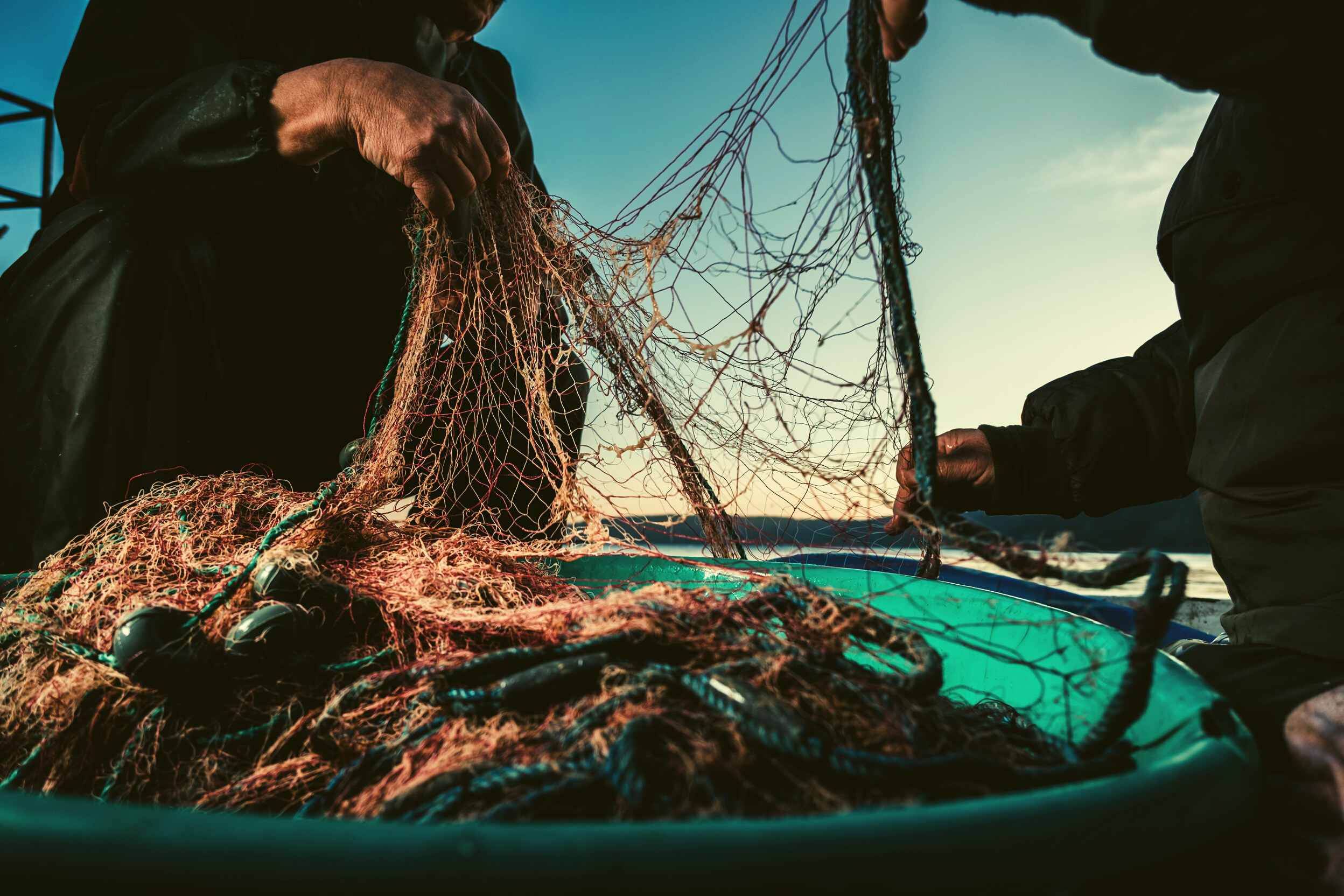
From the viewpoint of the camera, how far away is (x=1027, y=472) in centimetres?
134

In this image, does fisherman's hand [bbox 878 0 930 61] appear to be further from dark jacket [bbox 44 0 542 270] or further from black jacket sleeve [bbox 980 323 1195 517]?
dark jacket [bbox 44 0 542 270]

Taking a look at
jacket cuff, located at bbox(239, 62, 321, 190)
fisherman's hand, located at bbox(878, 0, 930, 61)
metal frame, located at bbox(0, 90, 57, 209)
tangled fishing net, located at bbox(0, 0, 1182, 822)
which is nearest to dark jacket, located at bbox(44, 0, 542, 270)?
jacket cuff, located at bbox(239, 62, 321, 190)

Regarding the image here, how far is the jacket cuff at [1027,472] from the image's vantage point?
133 centimetres

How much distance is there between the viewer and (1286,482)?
0.87m

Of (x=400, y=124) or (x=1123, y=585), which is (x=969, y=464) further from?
(x=400, y=124)

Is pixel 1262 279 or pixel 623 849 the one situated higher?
pixel 1262 279

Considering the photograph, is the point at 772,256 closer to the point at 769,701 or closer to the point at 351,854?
the point at 769,701

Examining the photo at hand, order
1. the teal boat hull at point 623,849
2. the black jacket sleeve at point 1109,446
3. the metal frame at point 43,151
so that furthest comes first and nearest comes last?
1. the metal frame at point 43,151
2. the black jacket sleeve at point 1109,446
3. the teal boat hull at point 623,849

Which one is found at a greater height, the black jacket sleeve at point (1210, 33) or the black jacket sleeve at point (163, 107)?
the black jacket sleeve at point (163, 107)

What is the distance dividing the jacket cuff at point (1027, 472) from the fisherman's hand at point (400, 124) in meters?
1.10

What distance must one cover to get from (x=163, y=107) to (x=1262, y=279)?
6.01 feet

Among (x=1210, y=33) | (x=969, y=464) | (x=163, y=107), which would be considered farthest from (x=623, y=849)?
(x=163, y=107)

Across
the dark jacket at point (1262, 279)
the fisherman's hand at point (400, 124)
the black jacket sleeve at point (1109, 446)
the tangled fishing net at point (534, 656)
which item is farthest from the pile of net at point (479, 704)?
the black jacket sleeve at point (1109, 446)

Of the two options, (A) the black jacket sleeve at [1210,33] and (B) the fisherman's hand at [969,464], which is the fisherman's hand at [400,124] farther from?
(B) the fisherman's hand at [969,464]
